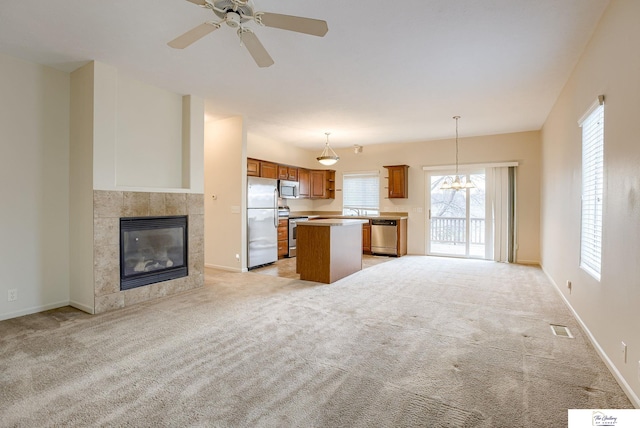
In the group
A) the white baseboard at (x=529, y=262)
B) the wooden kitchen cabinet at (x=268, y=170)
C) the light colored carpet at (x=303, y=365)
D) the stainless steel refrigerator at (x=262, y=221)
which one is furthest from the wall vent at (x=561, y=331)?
the wooden kitchen cabinet at (x=268, y=170)

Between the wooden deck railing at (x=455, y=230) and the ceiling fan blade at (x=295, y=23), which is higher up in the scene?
the ceiling fan blade at (x=295, y=23)

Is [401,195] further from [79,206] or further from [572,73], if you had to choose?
[79,206]

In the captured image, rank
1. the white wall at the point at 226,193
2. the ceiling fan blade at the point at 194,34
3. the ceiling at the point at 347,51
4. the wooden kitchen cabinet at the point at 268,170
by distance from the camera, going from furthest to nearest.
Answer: the wooden kitchen cabinet at the point at 268,170 → the white wall at the point at 226,193 → the ceiling at the point at 347,51 → the ceiling fan blade at the point at 194,34

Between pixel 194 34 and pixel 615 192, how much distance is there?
3.25 meters

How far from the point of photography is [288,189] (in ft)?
24.3

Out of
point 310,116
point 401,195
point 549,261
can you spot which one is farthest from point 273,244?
point 549,261

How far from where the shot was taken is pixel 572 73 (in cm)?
363

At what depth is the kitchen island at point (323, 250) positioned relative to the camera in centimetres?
484

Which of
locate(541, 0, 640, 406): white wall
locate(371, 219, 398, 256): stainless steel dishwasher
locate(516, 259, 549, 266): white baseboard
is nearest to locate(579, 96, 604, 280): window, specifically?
locate(541, 0, 640, 406): white wall

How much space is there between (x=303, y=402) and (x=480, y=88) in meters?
4.25

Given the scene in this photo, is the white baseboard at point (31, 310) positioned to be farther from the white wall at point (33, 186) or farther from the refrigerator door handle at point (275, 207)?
the refrigerator door handle at point (275, 207)

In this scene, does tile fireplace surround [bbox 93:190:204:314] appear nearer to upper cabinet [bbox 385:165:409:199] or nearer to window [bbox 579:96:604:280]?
window [bbox 579:96:604:280]

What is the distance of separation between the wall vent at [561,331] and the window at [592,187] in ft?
1.96

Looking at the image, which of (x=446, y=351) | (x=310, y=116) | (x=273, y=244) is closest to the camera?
(x=446, y=351)
